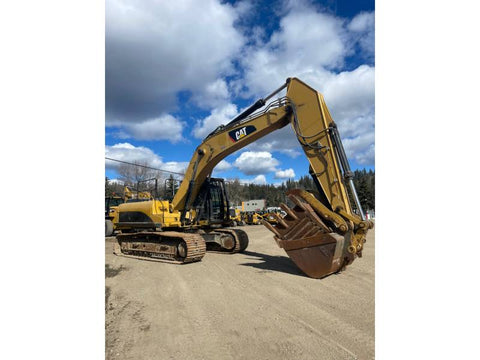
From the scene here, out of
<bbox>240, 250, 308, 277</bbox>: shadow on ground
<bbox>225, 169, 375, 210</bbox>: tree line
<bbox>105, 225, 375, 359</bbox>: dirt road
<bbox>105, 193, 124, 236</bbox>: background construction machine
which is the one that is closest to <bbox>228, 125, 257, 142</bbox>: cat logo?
<bbox>240, 250, 308, 277</bbox>: shadow on ground

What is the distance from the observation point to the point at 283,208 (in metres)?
7.21

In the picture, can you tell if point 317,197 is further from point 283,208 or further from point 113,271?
point 113,271

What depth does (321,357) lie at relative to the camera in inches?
123

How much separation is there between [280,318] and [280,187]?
9837cm

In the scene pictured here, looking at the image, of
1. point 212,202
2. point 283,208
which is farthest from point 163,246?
point 283,208

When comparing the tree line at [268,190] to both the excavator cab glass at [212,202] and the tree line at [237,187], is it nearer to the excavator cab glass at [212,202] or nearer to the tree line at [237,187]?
the tree line at [237,187]

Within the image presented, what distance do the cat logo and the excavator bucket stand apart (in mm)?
2400

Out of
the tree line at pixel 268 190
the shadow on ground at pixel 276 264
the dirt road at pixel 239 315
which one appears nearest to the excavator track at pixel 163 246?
the dirt road at pixel 239 315

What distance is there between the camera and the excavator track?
852 centimetres

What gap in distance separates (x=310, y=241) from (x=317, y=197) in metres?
1.34

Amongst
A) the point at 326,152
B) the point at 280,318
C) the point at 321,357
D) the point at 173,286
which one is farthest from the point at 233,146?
the point at 321,357

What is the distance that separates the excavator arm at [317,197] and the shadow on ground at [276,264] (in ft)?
2.47

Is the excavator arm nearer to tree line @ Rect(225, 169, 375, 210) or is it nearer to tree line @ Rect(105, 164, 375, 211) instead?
tree line @ Rect(105, 164, 375, 211)

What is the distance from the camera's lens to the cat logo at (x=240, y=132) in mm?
8570
